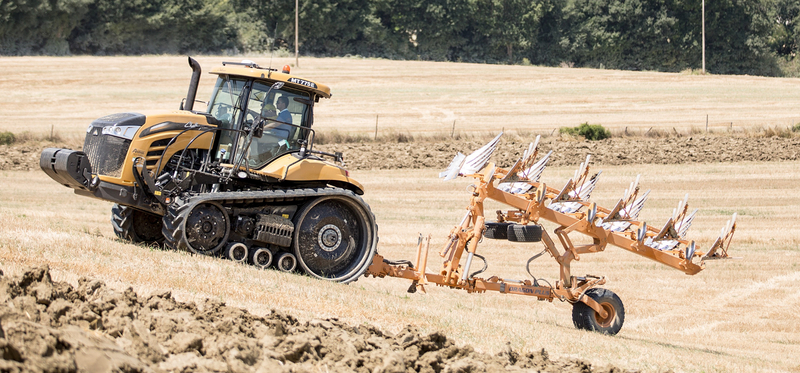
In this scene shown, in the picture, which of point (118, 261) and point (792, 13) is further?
point (792, 13)

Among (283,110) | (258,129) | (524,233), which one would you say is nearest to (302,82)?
(283,110)

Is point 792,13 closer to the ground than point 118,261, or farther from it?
farther from it

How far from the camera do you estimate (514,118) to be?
3700 centimetres

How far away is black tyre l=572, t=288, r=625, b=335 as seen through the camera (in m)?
10.8

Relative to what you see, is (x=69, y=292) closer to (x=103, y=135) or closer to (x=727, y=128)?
(x=103, y=135)

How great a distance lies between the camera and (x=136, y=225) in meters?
11.1

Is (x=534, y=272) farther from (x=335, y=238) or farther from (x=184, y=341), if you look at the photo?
(x=184, y=341)

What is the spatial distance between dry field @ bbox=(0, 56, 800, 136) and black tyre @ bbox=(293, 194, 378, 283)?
768 inches

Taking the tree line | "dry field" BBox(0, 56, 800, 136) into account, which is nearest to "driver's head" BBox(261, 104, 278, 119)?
"dry field" BBox(0, 56, 800, 136)

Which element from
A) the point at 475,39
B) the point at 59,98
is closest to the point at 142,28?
the point at 59,98

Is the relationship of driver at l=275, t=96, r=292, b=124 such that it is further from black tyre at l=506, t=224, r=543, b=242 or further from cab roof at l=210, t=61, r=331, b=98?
black tyre at l=506, t=224, r=543, b=242

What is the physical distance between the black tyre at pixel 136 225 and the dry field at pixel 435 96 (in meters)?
18.8

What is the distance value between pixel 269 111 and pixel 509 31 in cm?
6113

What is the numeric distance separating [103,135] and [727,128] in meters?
28.2
